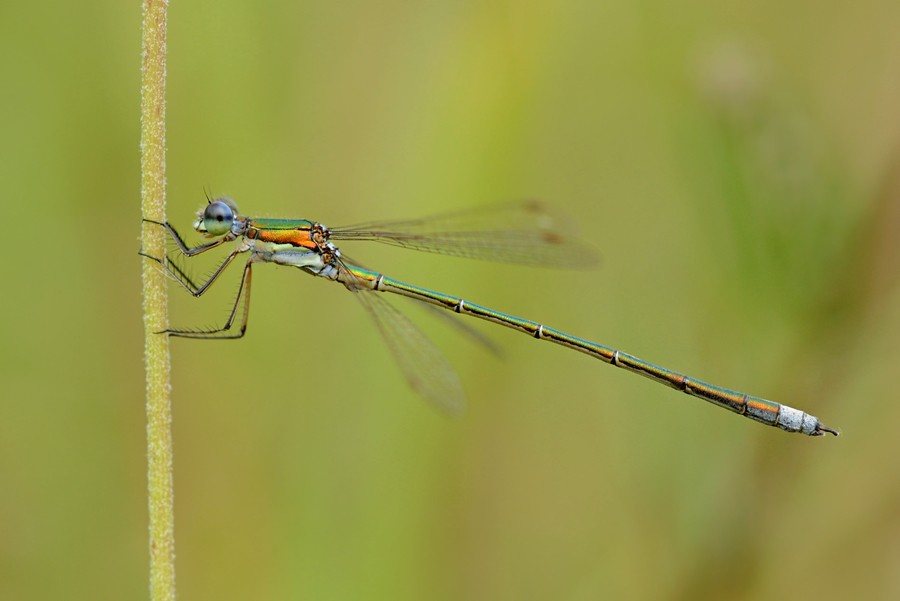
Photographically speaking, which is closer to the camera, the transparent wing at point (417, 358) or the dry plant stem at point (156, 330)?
the dry plant stem at point (156, 330)

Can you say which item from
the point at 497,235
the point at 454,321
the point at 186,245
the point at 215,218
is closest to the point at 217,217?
the point at 215,218

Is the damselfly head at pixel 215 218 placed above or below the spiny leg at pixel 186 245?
above

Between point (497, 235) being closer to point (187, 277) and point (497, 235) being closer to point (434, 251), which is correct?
point (434, 251)

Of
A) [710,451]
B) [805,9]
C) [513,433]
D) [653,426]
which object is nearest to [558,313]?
[513,433]

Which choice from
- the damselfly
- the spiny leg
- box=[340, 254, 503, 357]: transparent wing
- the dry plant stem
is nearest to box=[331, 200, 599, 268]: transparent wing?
the damselfly

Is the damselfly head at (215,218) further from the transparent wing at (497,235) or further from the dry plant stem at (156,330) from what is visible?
the dry plant stem at (156,330)

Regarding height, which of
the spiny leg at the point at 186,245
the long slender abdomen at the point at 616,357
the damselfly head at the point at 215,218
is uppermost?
the damselfly head at the point at 215,218

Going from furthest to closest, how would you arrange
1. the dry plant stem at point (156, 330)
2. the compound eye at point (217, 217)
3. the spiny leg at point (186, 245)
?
the compound eye at point (217, 217) < the spiny leg at point (186, 245) < the dry plant stem at point (156, 330)

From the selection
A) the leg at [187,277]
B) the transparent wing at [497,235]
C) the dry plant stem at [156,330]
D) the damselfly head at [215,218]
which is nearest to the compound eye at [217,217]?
the damselfly head at [215,218]

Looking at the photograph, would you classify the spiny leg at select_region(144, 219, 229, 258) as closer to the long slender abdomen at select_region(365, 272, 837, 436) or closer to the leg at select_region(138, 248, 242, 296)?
the leg at select_region(138, 248, 242, 296)
